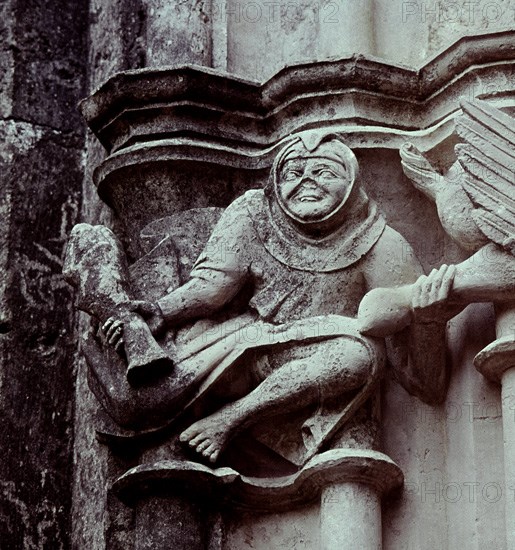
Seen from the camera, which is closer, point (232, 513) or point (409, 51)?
point (232, 513)

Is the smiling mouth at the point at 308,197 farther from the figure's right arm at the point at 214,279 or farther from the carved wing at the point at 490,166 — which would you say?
the carved wing at the point at 490,166

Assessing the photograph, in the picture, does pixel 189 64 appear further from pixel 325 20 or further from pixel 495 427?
pixel 495 427

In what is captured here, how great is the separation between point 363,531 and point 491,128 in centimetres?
85

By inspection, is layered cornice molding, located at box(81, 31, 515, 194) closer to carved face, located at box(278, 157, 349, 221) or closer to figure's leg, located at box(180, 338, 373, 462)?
carved face, located at box(278, 157, 349, 221)

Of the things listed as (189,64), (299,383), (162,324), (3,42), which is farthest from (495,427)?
(3,42)

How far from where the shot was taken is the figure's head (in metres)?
3.72

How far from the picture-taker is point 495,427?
3.68m

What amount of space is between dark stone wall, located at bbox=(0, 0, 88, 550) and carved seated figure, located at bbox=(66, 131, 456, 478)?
1.15 feet

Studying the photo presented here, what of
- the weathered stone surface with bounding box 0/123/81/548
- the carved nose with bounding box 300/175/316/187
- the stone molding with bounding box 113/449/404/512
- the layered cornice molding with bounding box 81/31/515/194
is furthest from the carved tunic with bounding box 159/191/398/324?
the weathered stone surface with bounding box 0/123/81/548

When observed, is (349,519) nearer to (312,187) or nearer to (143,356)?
(143,356)

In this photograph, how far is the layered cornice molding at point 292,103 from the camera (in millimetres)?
3824

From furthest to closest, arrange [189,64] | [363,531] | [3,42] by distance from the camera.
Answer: [3,42]
[189,64]
[363,531]

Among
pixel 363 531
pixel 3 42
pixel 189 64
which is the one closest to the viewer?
pixel 363 531

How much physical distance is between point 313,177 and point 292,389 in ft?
1.45
